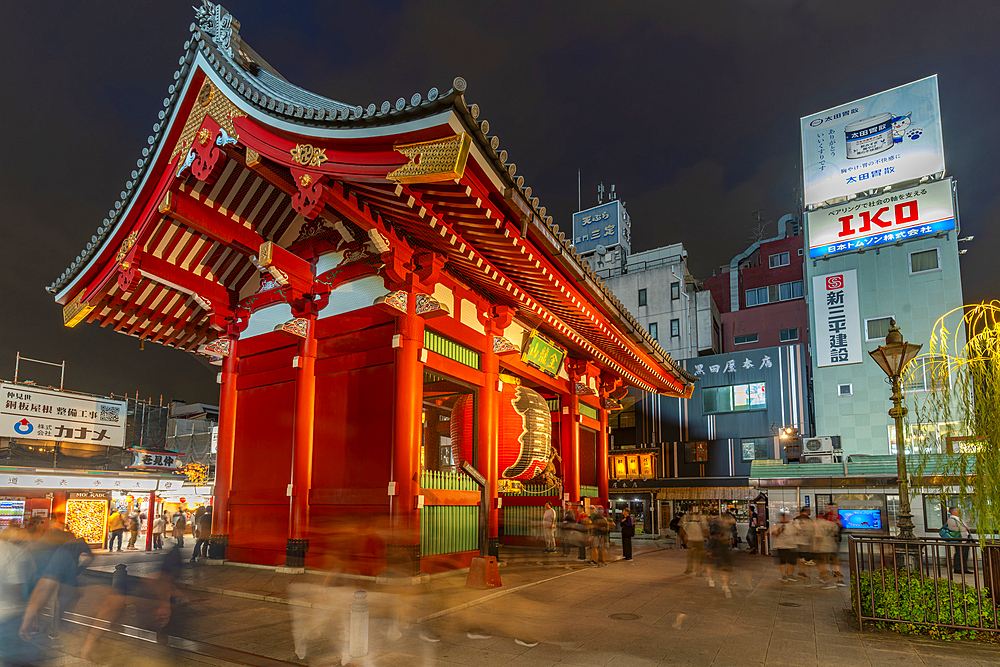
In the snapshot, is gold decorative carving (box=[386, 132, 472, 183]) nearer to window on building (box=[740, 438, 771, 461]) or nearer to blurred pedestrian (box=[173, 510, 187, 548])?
blurred pedestrian (box=[173, 510, 187, 548])

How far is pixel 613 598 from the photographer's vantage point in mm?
11164

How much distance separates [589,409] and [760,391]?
18.7 metres

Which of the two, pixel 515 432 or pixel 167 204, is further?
pixel 515 432

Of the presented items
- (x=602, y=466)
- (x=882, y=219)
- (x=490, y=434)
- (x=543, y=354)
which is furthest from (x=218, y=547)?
(x=882, y=219)

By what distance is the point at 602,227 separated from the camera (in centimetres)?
5747

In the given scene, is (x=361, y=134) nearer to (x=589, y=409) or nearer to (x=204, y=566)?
(x=204, y=566)

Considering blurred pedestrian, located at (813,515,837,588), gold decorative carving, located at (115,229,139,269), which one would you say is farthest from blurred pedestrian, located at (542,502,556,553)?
gold decorative carving, located at (115,229,139,269)

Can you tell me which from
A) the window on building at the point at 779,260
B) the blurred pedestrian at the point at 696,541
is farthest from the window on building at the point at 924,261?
the blurred pedestrian at the point at 696,541

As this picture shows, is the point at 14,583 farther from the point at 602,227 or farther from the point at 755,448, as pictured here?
the point at 602,227

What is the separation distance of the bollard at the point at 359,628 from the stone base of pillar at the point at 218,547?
8219 millimetres

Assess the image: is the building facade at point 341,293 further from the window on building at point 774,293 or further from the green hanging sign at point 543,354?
the window on building at point 774,293

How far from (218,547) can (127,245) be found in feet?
22.6

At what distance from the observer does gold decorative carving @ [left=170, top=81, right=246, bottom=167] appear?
437 inches

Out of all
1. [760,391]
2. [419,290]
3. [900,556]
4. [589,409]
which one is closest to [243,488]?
[419,290]
